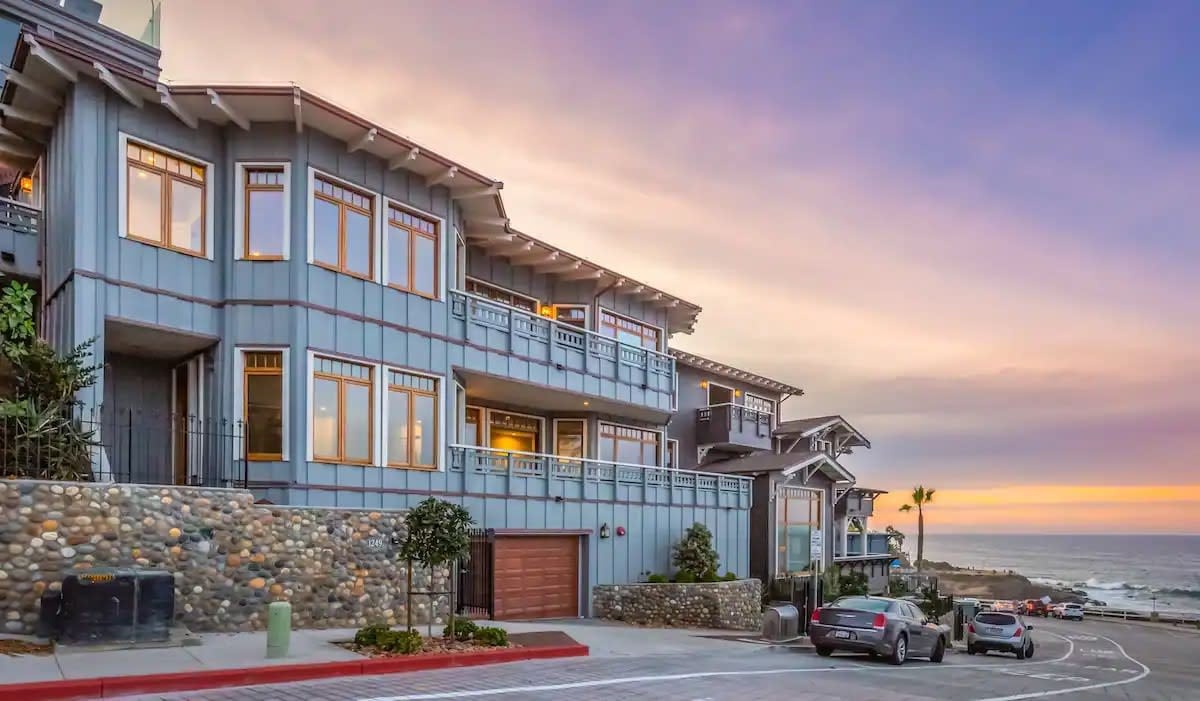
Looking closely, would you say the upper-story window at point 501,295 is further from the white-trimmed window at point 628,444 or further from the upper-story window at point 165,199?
the upper-story window at point 165,199

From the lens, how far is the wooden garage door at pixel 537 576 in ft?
74.8

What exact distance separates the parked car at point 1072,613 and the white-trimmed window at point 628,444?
172 feet

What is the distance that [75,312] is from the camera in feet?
53.1

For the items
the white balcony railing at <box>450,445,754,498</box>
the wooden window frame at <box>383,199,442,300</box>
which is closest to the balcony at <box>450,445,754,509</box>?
the white balcony railing at <box>450,445,754,498</box>

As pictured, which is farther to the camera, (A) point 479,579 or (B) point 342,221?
(A) point 479,579

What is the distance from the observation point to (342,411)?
756 inches

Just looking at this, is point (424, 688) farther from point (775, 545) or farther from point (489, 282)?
point (775, 545)

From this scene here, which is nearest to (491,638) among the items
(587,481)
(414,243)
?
(414,243)

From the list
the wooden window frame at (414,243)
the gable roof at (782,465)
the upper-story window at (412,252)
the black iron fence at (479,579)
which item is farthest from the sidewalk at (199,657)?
the gable roof at (782,465)

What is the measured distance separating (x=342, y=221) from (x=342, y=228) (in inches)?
5.7

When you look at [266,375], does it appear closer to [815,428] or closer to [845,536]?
[815,428]

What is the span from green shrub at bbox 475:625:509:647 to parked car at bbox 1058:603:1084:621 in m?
67.8

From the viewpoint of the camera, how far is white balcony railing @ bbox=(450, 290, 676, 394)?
22.7 metres

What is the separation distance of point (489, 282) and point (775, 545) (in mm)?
14143
